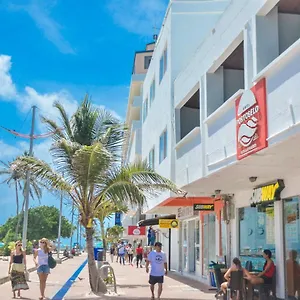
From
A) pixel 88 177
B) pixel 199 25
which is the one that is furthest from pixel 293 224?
pixel 199 25

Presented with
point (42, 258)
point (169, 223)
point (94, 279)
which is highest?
point (169, 223)

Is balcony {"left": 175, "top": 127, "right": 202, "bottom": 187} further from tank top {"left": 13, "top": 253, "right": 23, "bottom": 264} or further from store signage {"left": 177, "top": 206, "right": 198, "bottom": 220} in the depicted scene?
tank top {"left": 13, "top": 253, "right": 23, "bottom": 264}

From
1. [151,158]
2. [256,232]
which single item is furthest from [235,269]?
[151,158]

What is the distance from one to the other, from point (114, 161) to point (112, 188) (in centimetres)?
80

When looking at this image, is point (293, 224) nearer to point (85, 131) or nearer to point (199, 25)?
point (85, 131)

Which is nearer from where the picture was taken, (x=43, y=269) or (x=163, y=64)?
(x=43, y=269)

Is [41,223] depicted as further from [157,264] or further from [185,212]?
[157,264]

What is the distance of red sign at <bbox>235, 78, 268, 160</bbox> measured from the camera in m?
10.2

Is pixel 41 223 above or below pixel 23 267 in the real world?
above

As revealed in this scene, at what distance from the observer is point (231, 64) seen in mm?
14891

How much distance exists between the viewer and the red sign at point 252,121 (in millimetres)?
10219

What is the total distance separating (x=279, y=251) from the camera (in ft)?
45.2

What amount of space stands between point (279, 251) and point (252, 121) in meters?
4.54

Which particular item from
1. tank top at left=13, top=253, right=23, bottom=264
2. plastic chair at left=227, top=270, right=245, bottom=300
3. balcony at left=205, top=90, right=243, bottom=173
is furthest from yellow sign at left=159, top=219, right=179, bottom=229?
plastic chair at left=227, top=270, right=245, bottom=300
